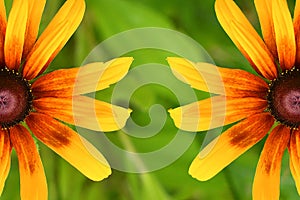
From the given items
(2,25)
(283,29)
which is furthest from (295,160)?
(2,25)

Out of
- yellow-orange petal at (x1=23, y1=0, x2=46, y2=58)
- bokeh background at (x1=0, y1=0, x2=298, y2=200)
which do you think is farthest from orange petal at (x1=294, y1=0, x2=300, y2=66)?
yellow-orange petal at (x1=23, y1=0, x2=46, y2=58)

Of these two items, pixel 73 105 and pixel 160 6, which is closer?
pixel 73 105

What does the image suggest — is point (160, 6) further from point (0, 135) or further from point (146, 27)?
point (0, 135)

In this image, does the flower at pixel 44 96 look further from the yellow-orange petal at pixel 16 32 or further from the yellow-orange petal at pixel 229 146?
the yellow-orange petal at pixel 229 146

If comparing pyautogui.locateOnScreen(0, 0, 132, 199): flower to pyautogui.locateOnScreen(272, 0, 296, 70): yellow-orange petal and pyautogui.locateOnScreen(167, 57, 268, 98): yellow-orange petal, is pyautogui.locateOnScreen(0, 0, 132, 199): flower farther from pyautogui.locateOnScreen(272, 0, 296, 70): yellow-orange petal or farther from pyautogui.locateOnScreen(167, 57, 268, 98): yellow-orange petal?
pyautogui.locateOnScreen(272, 0, 296, 70): yellow-orange petal

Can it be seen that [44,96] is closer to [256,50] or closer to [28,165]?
[28,165]

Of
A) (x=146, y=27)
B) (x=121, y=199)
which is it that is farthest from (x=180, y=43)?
(x=121, y=199)
